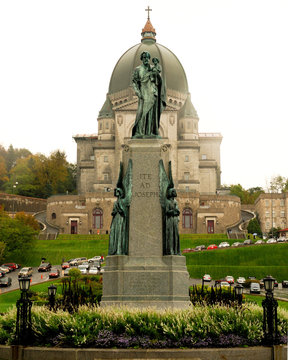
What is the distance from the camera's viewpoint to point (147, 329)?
13.3 meters

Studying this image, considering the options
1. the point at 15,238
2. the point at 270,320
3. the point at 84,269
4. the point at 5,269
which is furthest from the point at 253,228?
the point at 270,320

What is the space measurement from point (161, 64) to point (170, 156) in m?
16.0

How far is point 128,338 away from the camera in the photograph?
43.0 ft

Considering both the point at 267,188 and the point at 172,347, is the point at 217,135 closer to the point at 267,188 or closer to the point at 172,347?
the point at 267,188

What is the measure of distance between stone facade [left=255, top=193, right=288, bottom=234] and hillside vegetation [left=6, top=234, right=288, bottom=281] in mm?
19322

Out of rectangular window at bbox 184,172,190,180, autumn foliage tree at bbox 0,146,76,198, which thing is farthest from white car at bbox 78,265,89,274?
autumn foliage tree at bbox 0,146,76,198

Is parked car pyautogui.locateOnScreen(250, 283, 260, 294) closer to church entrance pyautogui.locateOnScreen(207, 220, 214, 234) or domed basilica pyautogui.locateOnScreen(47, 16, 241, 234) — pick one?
domed basilica pyautogui.locateOnScreen(47, 16, 241, 234)

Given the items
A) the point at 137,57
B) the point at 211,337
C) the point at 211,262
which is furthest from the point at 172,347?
the point at 137,57

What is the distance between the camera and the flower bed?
13000 millimetres

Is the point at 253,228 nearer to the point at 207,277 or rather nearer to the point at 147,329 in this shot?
the point at 207,277

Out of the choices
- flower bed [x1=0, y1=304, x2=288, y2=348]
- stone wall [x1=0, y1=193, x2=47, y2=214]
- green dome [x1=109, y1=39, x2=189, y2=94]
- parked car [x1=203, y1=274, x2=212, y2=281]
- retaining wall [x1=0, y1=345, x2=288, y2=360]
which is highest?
green dome [x1=109, y1=39, x2=189, y2=94]

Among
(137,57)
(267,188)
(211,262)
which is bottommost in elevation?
(211,262)

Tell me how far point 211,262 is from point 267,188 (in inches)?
2576

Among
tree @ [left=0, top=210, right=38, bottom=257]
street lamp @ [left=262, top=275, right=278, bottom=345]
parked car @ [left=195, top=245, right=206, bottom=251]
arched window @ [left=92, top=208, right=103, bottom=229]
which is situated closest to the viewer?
street lamp @ [left=262, top=275, right=278, bottom=345]
